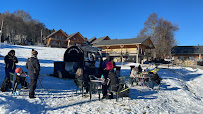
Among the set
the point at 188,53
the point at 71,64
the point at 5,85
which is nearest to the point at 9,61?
the point at 5,85

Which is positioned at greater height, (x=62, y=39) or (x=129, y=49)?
(x=62, y=39)

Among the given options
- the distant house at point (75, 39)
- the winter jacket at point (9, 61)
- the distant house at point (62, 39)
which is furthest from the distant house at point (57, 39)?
the winter jacket at point (9, 61)

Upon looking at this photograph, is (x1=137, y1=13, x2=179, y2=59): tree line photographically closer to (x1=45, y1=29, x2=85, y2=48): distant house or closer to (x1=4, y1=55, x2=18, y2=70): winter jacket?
(x1=45, y1=29, x2=85, y2=48): distant house

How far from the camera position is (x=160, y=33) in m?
39.0

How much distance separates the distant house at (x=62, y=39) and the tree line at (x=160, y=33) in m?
23.6

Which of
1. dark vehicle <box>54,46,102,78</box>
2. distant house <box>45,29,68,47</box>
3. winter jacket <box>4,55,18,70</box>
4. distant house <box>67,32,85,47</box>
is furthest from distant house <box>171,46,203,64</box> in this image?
winter jacket <box>4,55,18,70</box>

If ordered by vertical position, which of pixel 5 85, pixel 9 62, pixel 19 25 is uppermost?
pixel 19 25

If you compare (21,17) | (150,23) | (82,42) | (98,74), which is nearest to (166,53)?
(150,23)

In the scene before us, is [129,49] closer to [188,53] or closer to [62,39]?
[188,53]

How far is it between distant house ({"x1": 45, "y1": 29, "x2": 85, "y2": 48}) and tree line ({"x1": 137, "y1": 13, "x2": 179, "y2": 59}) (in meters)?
23.6

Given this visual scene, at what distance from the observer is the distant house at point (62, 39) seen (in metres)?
48.1

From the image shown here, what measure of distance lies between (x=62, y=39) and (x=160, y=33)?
33.0 m

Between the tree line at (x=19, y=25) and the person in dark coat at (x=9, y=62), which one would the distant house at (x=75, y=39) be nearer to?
the tree line at (x=19, y=25)

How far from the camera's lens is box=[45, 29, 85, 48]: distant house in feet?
158
